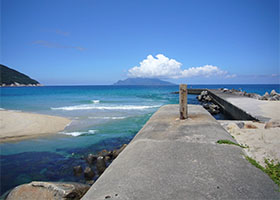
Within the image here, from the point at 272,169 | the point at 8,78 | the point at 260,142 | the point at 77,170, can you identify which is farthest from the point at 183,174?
the point at 8,78

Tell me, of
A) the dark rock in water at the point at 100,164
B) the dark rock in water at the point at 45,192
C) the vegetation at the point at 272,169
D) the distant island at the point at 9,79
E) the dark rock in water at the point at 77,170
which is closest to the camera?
the vegetation at the point at 272,169

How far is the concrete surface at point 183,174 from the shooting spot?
208 centimetres

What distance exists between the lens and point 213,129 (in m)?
4.53

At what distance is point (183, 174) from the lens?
2.47 metres

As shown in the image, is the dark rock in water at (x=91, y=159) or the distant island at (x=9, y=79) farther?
the distant island at (x=9, y=79)

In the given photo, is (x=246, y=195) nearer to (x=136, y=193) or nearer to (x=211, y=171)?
(x=211, y=171)

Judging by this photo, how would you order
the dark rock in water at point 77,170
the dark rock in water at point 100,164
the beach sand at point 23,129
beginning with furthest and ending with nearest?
1. the beach sand at point 23,129
2. the dark rock in water at point 100,164
3. the dark rock in water at point 77,170

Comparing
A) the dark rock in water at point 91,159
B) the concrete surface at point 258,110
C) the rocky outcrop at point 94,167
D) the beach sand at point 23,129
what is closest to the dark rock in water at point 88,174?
the rocky outcrop at point 94,167

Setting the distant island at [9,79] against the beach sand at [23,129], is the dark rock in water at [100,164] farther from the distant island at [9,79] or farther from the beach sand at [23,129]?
the distant island at [9,79]

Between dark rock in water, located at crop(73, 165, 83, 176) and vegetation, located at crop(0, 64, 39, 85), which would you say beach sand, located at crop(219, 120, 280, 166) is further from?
vegetation, located at crop(0, 64, 39, 85)

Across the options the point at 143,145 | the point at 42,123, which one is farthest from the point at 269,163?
the point at 42,123

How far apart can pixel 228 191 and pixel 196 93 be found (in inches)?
1698

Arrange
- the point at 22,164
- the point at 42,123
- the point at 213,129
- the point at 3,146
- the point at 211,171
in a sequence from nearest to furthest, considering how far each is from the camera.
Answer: the point at 211,171 < the point at 213,129 < the point at 22,164 < the point at 3,146 < the point at 42,123

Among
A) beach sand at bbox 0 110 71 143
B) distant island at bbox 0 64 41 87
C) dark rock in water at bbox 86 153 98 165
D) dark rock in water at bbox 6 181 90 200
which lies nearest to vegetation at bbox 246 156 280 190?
dark rock in water at bbox 6 181 90 200
